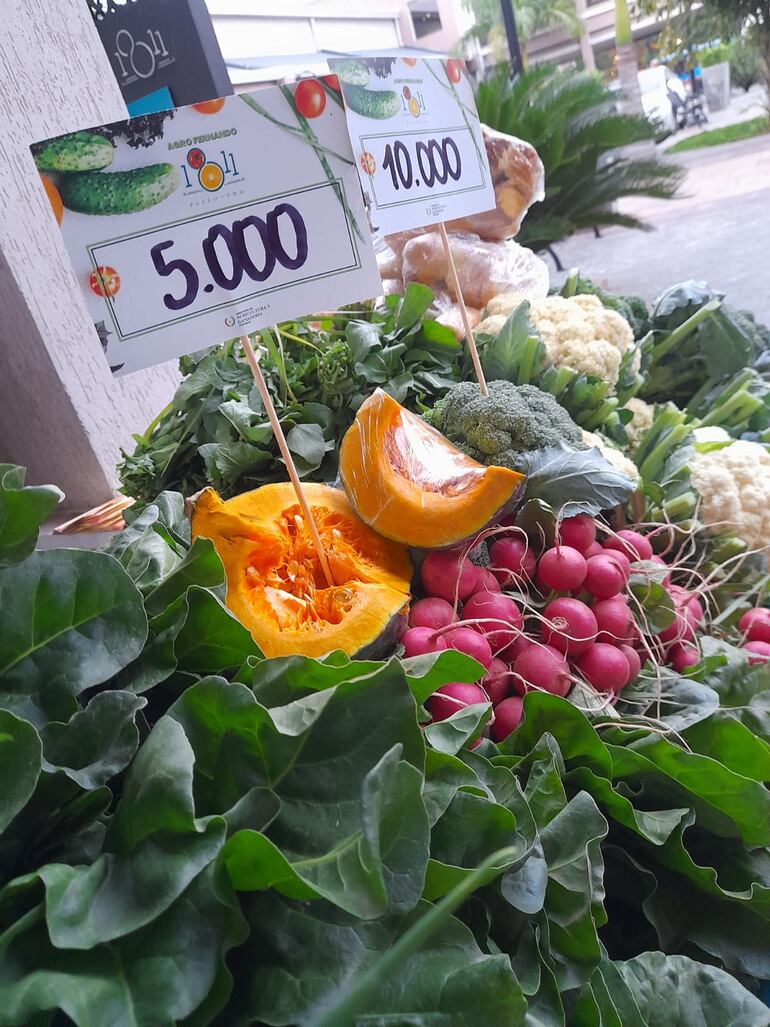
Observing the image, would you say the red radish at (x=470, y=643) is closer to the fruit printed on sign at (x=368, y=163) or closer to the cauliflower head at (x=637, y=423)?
the fruit printed on sign at (x=368, y=163)

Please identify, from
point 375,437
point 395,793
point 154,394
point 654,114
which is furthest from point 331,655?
point 654,114

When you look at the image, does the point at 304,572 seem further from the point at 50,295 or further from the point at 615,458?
the point at 50,295

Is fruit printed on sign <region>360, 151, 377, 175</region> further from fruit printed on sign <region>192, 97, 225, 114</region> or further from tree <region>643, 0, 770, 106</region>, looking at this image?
tree <region>643, 0, 770, 106</region>

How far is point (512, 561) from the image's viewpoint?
1.06 m

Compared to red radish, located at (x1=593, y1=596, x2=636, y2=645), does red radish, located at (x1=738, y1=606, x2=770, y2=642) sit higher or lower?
lower

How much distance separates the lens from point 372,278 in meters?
0.96

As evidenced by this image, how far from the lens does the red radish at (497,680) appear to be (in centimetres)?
95

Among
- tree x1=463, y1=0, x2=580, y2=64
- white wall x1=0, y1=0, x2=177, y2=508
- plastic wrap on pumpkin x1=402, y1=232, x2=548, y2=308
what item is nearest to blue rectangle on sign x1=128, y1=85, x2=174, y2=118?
white wall x1=0, y1=0, x2=177, y2=508

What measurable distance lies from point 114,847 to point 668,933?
1.88 feet

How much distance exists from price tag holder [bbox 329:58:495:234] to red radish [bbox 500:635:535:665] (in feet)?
2.00

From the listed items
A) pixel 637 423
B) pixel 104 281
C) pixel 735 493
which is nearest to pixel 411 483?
pixel 104 281

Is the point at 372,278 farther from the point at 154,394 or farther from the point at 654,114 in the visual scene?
the point at 654,114

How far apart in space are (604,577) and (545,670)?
0.17 m

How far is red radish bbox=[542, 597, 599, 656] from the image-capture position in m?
0.98
